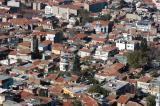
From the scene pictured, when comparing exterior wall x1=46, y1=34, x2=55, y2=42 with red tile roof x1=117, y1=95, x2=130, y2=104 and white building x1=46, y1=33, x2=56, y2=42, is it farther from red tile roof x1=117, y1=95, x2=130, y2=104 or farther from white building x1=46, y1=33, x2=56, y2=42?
red tile roof x1=117, y1=95, x2=130, y2=104

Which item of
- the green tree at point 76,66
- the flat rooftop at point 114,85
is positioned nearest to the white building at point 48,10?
the green tree at point 76,66

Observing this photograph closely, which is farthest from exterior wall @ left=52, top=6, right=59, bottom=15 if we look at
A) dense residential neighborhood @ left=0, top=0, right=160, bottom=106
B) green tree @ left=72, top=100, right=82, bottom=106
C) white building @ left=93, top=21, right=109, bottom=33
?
Answer: green tree @ left=72, top=100, right=82, bottom=106

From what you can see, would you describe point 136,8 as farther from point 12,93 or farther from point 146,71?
point 12,93

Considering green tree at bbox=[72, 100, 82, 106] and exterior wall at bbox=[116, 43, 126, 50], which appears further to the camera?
exterior wall at bbox=[116, 43, 126, 50]

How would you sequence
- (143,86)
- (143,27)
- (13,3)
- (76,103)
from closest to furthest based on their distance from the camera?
(76,103)
(143,86)
(143,27)
(13,3)

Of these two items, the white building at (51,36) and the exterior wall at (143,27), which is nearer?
the white building at (51,36)

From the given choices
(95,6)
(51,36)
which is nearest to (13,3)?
(95,6)

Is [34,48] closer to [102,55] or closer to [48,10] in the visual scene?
[102,55]

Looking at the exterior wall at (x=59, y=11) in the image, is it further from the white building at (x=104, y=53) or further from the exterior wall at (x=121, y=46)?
the white building at (x=104, y=53)

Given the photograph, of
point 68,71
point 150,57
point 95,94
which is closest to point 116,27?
point 150,57
